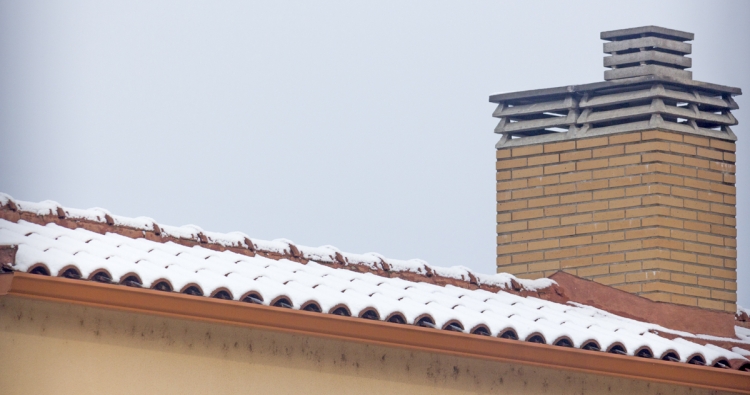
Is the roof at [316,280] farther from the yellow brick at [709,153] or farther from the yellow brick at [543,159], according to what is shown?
the yellow brick at [709,153]

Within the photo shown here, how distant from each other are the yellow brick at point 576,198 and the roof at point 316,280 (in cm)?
113

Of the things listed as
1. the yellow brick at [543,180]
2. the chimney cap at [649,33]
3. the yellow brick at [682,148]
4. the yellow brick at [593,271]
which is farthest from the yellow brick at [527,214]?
the chimney cap at [649,33]

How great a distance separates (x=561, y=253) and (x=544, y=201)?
0.50 m

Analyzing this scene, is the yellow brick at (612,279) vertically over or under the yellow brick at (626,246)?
under

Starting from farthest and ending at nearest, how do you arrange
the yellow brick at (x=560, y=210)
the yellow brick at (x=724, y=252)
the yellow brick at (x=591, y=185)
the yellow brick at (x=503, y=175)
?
1. the yellow brick at (x=503, y=175)
2. the yellow brick at (x=560, y=210)
3. the yellow brick at (x=591, y=185)
4. the yellow brick at (x=724, y=252)

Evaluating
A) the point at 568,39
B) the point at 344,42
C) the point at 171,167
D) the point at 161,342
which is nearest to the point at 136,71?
the point at 171,167

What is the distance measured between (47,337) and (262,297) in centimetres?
114

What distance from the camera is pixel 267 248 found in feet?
27.6

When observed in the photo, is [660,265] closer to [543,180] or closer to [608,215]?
[608,215]

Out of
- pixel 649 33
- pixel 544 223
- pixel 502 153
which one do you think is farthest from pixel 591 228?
pixel 649 33

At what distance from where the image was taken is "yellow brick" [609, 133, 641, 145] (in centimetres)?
1030

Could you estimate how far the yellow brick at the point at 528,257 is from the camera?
1055 centimetres

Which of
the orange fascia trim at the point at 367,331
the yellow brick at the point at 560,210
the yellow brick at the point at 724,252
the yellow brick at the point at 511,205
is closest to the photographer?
the orange fascia trim at the point at 367,331

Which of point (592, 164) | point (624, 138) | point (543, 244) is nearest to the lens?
point (624, 138)
